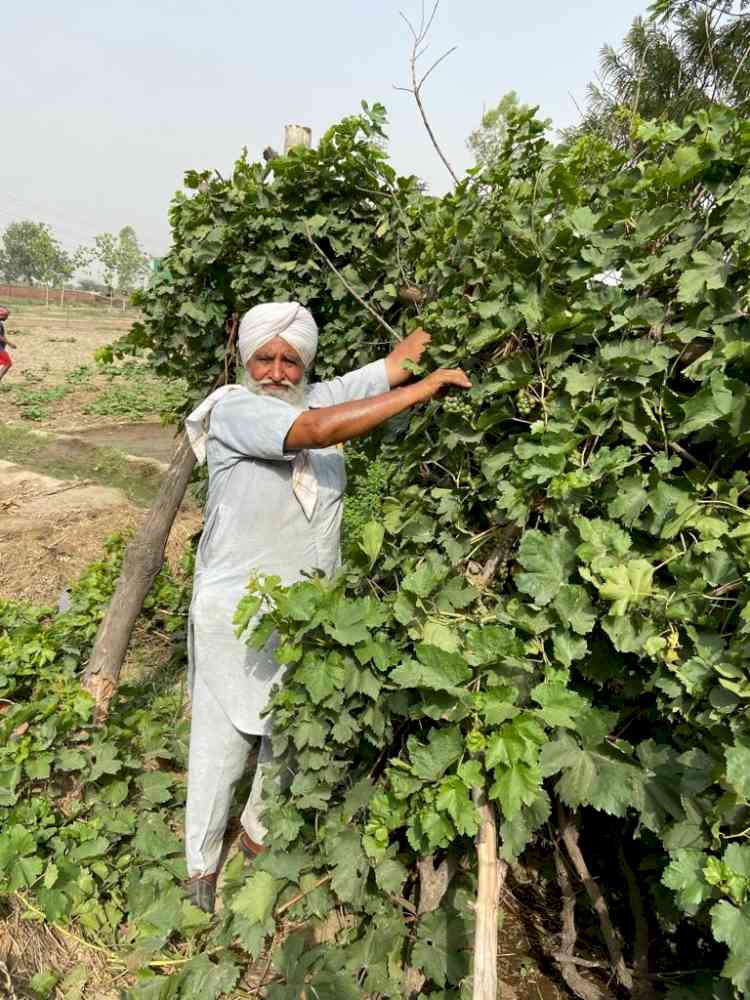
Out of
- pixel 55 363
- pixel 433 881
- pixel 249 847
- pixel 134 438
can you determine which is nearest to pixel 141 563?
pixel 249 847

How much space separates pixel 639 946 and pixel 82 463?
963 centimetres

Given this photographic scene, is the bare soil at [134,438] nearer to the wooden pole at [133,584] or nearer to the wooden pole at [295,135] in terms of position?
the wooden pole at [133,584]

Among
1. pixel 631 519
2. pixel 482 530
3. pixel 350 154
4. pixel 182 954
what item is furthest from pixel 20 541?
pixel 631 519

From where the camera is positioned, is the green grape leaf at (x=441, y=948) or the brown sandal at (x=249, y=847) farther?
the brown sandal at (x=249, y=847)

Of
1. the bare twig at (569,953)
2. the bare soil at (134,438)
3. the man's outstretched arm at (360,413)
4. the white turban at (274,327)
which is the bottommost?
the bare soil at (134,438)

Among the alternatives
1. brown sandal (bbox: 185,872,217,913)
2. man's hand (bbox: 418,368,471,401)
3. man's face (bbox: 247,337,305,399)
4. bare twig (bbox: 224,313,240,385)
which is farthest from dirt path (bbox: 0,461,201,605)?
man's hand (bbox: 418,368,471,401)

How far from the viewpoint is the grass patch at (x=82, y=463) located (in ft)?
29.3

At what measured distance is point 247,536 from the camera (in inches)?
93.8

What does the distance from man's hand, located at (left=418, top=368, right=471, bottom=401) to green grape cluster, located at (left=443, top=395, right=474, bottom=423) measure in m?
0.04

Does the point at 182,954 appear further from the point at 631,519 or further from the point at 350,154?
the point at 350,154

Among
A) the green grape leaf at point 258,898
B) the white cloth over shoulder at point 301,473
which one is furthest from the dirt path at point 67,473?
the green grape leaf at point 258,898

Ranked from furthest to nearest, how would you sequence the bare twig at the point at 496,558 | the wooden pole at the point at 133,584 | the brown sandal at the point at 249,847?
1. the wooden pole at the point at 133,584
2. the brown sandal at the point at 249,847
3. the bare twig at the point at 496,558

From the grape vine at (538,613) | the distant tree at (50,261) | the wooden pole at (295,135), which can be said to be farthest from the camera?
the distant tree at (50,261)

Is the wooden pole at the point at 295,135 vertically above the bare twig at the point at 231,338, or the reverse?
the wooden pole at the point at 295,135
